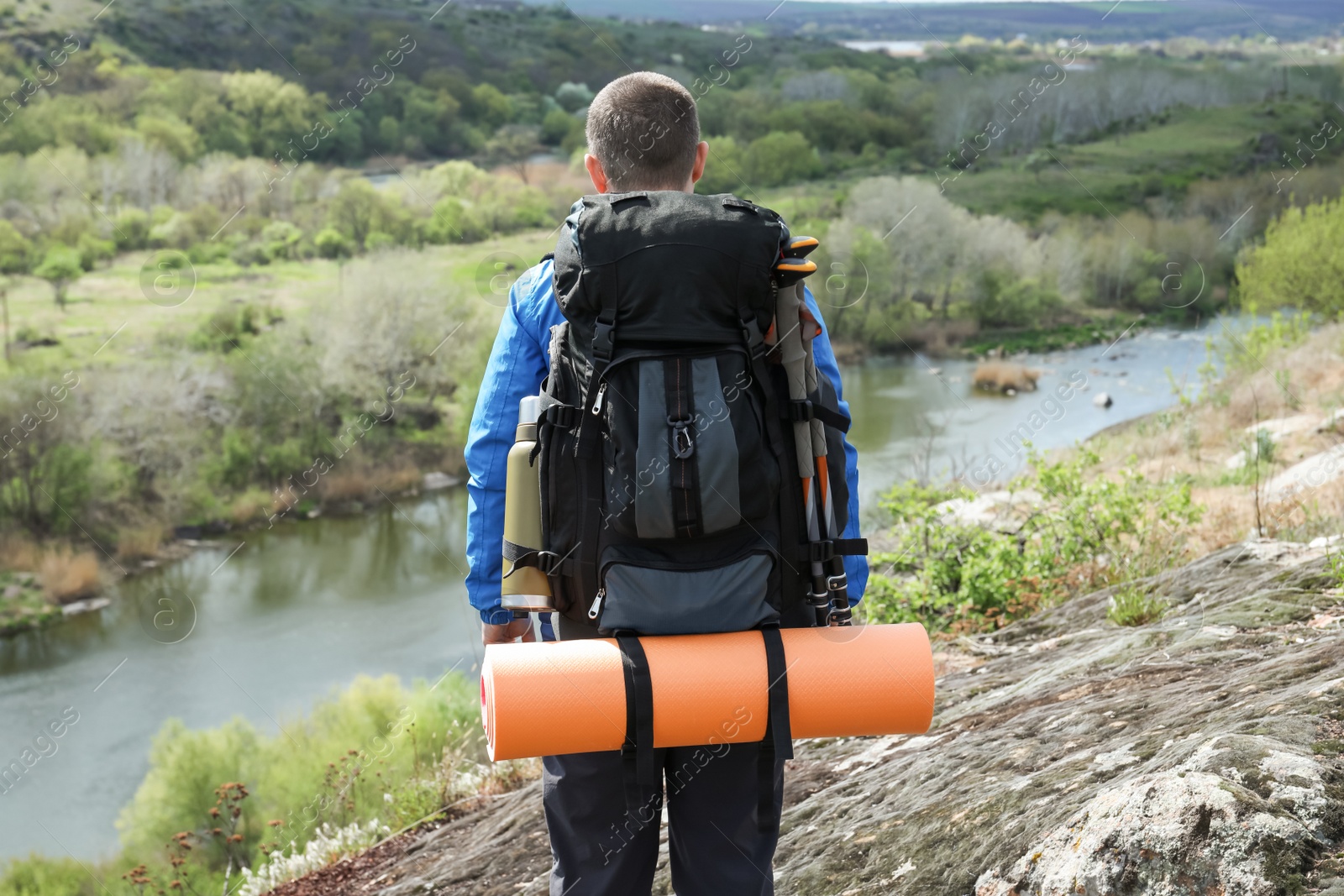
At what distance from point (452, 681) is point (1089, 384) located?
2318 cm

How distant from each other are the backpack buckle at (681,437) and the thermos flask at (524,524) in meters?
0.22

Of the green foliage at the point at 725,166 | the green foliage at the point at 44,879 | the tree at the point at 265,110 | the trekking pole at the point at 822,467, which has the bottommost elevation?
the green foliage at the point at 44,879

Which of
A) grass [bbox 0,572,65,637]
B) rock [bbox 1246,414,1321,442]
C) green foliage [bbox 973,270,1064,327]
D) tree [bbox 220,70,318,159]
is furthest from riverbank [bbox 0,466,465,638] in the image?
tree [bbox 220,70,318,159]

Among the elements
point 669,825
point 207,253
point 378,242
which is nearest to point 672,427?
point 669,825

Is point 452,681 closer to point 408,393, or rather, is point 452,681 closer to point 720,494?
point 720,494

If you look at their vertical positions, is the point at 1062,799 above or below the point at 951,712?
above

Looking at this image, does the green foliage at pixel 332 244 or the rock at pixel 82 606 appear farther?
the green foliage at pixel 332 244

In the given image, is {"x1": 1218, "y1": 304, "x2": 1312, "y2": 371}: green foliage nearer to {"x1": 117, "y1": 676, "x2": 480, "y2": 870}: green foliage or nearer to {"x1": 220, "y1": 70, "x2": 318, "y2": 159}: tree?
{"x1": 117, "y1": 676, "x2": 480, "y2": 870}: green foliage

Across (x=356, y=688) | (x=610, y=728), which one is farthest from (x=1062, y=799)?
(x=356, y=688)

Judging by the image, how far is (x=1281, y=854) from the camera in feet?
4.86

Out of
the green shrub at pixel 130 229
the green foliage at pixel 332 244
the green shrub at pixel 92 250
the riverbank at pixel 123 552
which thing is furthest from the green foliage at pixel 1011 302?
the green shrub at pixel 92 250

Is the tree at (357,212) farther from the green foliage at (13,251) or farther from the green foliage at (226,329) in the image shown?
the green foliage at (13,251)

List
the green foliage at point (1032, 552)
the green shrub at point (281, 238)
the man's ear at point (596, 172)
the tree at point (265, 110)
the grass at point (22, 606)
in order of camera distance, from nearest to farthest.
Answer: the man's ear at point (596, 172)
the green foliage at point (1032, 552)
the grass at point (22, 606)
the green shrub at point (281, 238)
the tree at point (265, 110)

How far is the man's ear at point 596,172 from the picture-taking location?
1640mm
